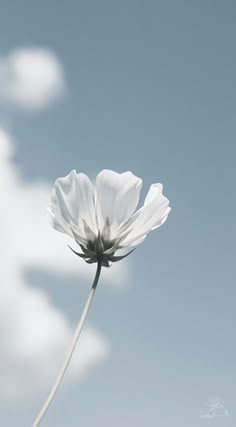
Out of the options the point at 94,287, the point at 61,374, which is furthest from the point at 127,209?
the point at 61,374

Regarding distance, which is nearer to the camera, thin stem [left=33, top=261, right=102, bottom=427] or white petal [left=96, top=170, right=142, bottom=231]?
thin stem [left=33, top=261, right=102, bottom=427]

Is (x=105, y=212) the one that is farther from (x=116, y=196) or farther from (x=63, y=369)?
(x=63, y=369)

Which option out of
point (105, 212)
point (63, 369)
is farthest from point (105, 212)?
point (63, 369)

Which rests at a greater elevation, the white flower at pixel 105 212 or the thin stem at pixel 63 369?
the white flower at pixel 105 212

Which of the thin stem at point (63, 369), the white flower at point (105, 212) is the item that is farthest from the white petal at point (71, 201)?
the thin stem at point (63, 369)

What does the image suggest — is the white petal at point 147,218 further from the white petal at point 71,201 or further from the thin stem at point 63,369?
the thin stem at point 63,369

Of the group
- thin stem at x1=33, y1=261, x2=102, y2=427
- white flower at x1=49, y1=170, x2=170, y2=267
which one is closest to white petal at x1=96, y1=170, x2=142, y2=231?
white flower at x1=49, y1=170, x2=170, y2=267

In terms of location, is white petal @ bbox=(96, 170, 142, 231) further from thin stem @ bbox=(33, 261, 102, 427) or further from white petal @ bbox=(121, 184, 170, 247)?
thin stem @ bbox=(33, 261, 102, 427)

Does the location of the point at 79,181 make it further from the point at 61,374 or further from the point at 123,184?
the point at 61,374
